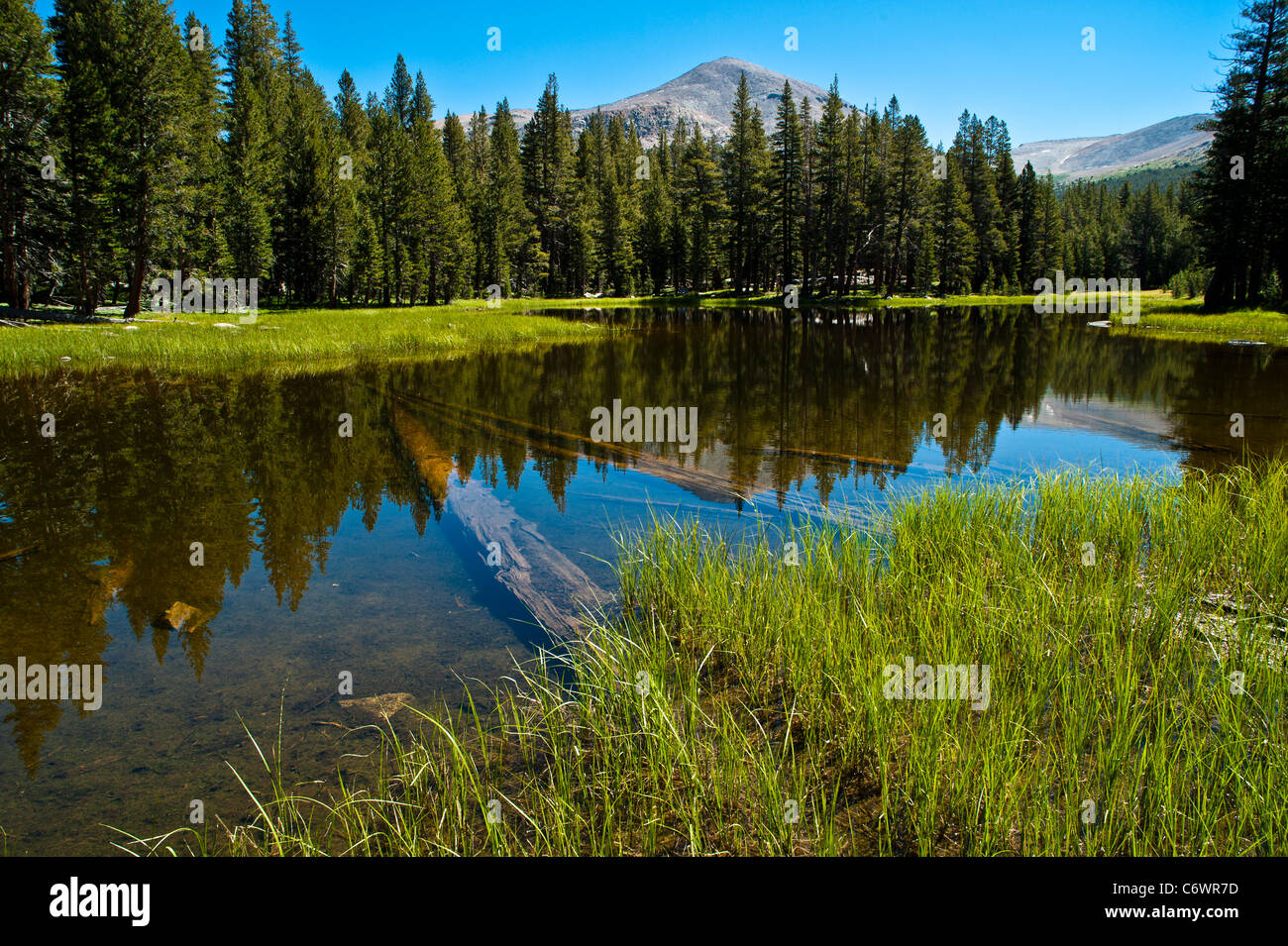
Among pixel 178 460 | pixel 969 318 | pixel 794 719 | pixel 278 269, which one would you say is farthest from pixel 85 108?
pixel 969 318

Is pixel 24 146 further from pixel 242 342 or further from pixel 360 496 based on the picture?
pixel 360 496

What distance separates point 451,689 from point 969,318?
2045 inches

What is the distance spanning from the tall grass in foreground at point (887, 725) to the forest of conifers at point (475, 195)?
39.8 meters

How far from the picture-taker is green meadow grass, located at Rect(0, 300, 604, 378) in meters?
21.4

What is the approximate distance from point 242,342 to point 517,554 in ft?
69.9

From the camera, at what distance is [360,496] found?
35.4 ft

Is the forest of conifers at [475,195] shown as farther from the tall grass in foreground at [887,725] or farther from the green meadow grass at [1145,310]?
the tall grass in foreground at [887,725]

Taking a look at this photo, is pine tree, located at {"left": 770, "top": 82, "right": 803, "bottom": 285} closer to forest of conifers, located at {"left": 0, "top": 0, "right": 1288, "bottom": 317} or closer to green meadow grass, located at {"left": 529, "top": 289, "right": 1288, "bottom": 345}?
forest of conifers, located at {"left": 0, "top": 0, "right": 1288, "bottom": 317}

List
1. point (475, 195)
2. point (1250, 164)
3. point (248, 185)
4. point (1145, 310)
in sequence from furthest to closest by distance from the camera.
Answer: point (475, 195)
point (248, 185)
point (1145, 310)
point (1250, 164)

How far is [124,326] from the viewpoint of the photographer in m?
27.8

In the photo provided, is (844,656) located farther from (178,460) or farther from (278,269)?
(278,269)

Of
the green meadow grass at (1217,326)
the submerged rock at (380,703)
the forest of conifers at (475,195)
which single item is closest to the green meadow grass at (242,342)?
the forest of conifers at (475,195)

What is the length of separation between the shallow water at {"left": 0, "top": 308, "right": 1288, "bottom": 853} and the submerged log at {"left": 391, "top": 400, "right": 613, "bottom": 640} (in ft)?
0.28

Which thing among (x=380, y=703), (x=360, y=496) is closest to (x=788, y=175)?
(x=360, y=496)
